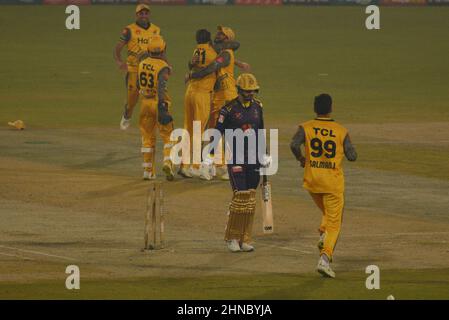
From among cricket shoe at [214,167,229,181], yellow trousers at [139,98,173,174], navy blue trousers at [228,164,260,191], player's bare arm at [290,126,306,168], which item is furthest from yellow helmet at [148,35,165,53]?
player's bare arm at [290,126,306,168]

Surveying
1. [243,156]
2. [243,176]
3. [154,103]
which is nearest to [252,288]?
[243,176]

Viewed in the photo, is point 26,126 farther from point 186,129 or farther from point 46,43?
point 46,43

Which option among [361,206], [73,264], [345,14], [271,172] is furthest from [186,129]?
[345,14]

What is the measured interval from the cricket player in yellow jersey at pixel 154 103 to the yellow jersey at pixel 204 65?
2.62 feet

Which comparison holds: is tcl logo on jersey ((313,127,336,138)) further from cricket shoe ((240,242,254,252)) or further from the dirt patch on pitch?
cricket shoe ((240,242,254,252))

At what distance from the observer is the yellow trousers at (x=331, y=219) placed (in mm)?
17641

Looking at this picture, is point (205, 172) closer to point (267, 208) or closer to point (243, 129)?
point (243, 129)

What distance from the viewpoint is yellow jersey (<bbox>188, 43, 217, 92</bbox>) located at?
25.6m

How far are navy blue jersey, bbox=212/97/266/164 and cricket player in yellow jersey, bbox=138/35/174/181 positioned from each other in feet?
16.7

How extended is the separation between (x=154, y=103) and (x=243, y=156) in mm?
6007

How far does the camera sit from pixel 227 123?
19703mm

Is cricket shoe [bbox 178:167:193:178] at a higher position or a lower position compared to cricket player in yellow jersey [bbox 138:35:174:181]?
lower

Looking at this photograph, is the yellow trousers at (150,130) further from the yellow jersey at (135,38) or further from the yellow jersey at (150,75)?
the yellow jersey at (135,38)

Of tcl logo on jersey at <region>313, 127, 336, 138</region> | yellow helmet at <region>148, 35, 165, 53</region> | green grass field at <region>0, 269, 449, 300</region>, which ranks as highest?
yellow helmet at <region>148, 35, 165, 53</region>
